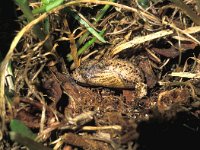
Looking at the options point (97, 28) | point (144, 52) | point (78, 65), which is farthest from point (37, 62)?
point (144, 52)

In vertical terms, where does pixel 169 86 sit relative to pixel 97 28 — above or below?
below

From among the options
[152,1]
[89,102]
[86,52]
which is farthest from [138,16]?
[89,102]

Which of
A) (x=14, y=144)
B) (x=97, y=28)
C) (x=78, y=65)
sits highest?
(x=97, y=28)

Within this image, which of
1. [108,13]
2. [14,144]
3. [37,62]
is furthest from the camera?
[108,13]

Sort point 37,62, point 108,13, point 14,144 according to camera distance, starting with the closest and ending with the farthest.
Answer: point 14,144, point 37,62, point 108,13

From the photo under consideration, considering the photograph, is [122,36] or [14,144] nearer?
[14,144]

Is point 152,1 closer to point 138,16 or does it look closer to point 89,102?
point 138,16

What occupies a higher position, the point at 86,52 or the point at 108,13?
the point at 108,13

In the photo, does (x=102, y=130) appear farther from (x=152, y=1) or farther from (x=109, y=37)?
(x=152, y=1)

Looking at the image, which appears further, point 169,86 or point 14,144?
point 169,86
